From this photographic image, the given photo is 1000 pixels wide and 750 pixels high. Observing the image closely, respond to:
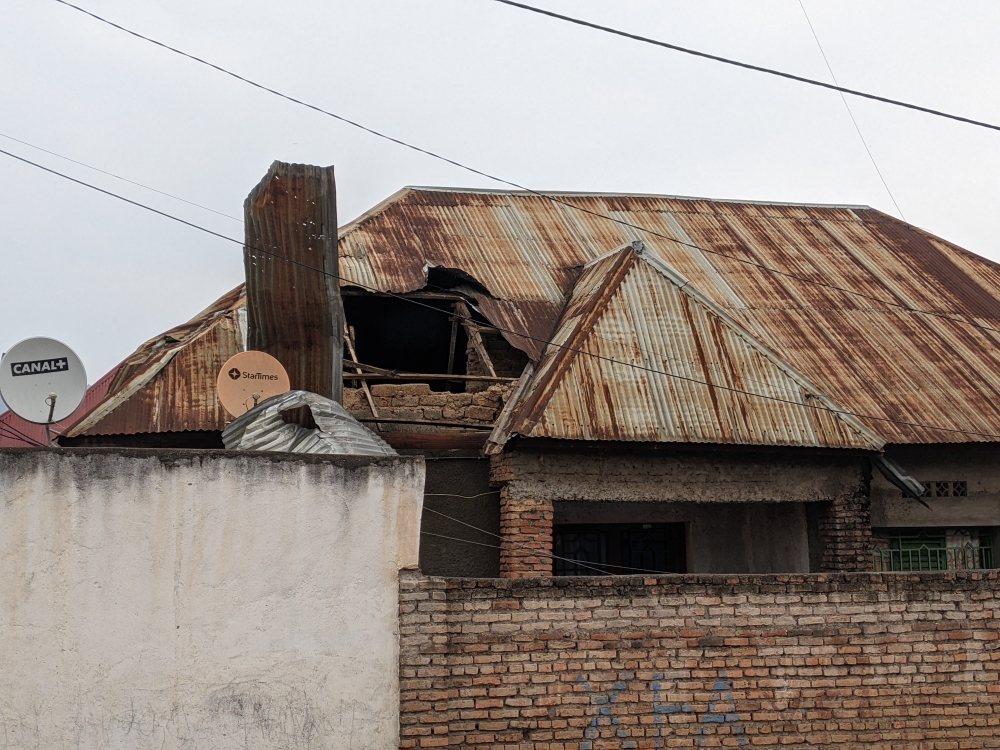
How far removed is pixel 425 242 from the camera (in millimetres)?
13609

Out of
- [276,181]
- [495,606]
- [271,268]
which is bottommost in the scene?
[495,606]

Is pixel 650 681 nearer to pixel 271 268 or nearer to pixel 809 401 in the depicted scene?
pixel 809 401

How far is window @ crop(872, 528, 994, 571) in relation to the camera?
12.4 meters

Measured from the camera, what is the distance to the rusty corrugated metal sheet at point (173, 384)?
34.7ft

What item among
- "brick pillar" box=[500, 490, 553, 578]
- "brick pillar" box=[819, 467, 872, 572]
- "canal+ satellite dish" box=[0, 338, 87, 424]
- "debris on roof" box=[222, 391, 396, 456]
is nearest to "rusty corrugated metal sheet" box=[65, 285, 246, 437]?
"debris on roof" box=[222, 391, 396, 456]

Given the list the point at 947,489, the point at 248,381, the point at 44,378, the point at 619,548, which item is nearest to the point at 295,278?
the point at 248,381

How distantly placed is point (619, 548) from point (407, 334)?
3777 millimetres

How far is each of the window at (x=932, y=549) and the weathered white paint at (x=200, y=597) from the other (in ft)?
23.0

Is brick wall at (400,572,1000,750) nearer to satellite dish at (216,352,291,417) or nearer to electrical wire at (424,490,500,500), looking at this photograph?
satellite dish at (216,352,291,417)

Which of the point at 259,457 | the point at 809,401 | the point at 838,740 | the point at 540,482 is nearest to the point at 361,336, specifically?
the point at 540,482

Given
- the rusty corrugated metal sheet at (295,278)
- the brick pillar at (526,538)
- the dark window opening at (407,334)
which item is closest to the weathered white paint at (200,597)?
the brick pillar at (526,538)

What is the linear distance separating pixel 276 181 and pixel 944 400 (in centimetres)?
759

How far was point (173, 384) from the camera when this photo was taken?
11.1 meters

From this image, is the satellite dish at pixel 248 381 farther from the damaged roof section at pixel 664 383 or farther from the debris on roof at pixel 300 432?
the damaged roof section at pixel 664 383
